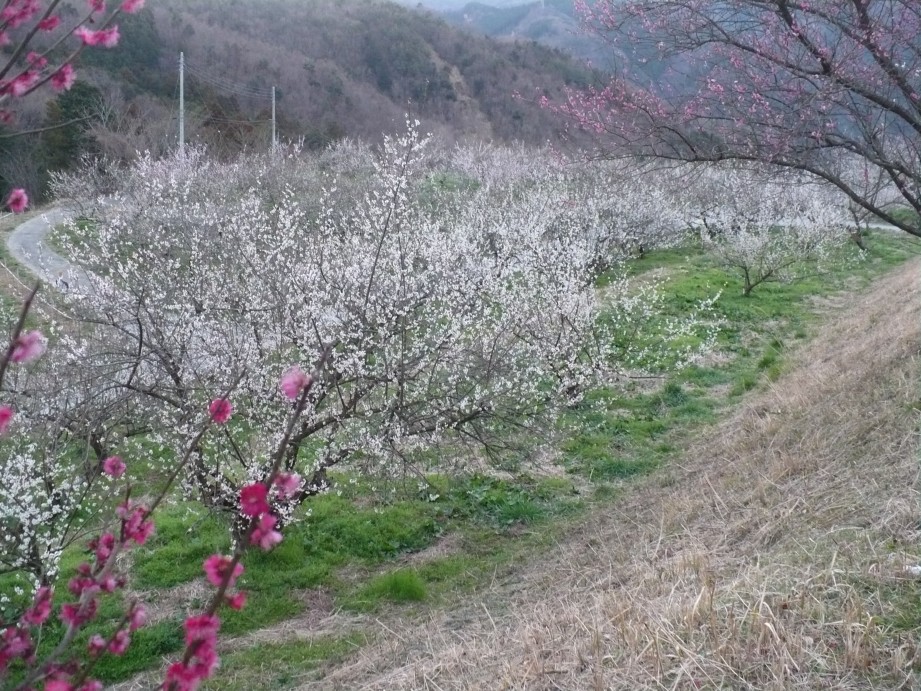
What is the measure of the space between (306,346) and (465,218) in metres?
10.5

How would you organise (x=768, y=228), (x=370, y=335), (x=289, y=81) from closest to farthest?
1. (x=370, y=335)
2. (x=768, y=228)
3. (x=289, y=81)

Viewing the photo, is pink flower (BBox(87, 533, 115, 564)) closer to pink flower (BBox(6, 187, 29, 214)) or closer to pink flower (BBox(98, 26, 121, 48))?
pink flower (BBox(6, 187, 29, 214))

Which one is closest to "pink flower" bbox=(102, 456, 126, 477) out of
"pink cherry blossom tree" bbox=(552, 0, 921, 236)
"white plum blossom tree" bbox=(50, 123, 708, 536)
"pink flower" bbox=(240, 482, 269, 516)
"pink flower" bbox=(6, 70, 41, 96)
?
"pink flower" bbox=(240, 482, 269, 516)

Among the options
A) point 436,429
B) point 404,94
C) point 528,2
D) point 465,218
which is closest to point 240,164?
point 465,218

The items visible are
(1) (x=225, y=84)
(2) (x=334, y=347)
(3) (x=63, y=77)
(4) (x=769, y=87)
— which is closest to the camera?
(3) (x=63, y=77)

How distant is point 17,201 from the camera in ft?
6.40

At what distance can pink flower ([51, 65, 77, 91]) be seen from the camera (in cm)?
194

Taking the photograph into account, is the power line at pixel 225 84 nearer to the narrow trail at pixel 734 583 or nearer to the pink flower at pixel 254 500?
the narrow trail at pixel 734 583

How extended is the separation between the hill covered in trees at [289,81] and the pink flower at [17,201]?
65.7 ft

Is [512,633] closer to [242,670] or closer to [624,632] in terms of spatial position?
[624,632]

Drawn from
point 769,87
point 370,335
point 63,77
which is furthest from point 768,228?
point 63,77

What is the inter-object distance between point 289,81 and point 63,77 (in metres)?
51.2

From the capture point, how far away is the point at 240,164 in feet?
74.0

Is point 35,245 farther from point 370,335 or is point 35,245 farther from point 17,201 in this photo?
point 17,201
